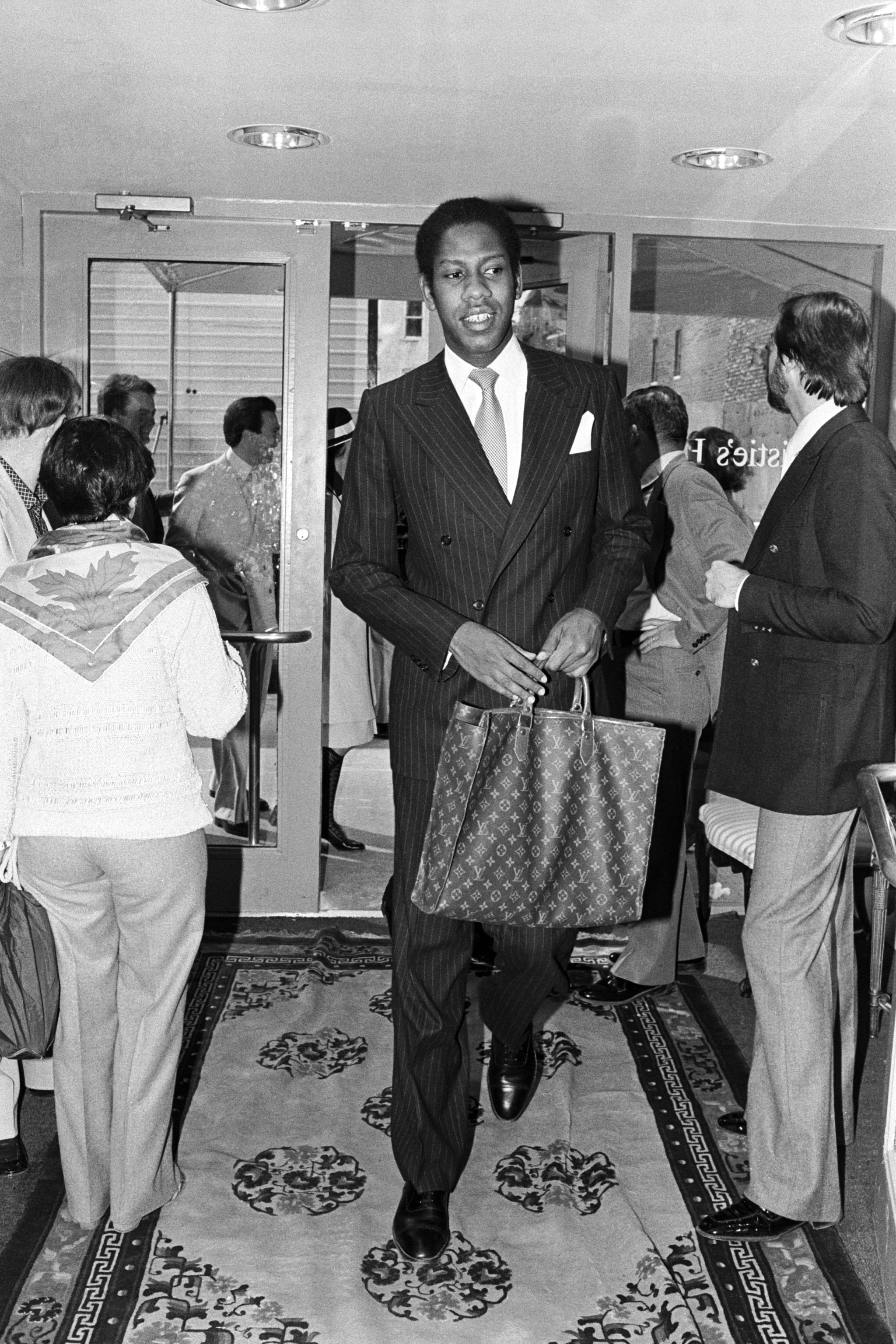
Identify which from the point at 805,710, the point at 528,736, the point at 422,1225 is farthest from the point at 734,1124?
the point at 528,736

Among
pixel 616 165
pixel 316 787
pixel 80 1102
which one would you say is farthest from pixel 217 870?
pixel 616 165

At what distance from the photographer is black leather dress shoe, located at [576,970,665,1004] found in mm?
4168

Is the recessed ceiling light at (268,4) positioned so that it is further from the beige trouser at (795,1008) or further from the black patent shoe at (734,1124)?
the black patent shoe at (734,1124)

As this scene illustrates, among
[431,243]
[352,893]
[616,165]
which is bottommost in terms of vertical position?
[352,893]

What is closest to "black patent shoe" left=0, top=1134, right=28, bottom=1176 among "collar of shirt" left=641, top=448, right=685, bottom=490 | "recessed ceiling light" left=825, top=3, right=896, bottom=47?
"collar of shirt" left=641, top=448, right=685, bottom=490

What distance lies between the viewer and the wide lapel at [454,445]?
2.70 metres

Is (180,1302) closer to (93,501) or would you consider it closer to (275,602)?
(93,501)

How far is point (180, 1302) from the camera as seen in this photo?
259cm

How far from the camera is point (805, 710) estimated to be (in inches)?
104

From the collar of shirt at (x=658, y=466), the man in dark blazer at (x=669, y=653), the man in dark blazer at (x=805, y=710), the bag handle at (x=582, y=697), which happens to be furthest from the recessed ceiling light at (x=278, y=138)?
the bag handle at (x=582, y=697)

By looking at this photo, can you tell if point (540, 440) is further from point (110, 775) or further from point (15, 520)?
point (15, 520)

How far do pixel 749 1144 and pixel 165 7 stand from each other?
259 cm

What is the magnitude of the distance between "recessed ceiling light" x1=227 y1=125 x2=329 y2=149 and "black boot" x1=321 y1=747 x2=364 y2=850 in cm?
235

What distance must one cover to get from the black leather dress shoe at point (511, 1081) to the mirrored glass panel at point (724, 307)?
8.55 ft
